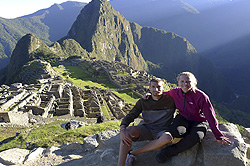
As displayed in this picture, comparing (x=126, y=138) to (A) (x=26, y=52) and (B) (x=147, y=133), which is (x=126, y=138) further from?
(A) (x=26, y=52)

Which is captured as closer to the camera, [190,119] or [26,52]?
[190,119]

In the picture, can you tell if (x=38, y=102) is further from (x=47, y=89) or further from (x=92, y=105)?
(x=92, y=105)

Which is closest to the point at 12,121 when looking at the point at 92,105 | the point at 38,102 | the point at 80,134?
the point at 38,102

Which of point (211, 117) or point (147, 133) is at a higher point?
point (211, 117)

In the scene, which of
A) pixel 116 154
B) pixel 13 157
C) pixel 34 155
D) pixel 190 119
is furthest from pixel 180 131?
pixel 13 157

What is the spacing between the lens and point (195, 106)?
148 inches

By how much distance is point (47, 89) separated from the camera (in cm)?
2605

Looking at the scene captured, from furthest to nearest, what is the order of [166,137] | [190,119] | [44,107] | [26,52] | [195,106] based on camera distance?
1. [26,52]
2. [44,107]
3. [190,119]
4. [195,106]
5. [166,137]

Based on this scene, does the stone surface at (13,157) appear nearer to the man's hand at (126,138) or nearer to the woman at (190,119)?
the man's hand at (126,138)

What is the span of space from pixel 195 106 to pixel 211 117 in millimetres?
419

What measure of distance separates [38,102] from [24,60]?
103 meters

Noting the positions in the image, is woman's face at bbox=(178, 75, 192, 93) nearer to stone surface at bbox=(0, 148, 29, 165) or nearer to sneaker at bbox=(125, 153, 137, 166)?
sneaker at bbox=(125, 153, 137, 166)

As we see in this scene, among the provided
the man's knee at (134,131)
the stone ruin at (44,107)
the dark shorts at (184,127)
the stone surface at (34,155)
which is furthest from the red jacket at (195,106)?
the stone ruin at (44,107)

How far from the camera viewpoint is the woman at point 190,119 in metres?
3.40
